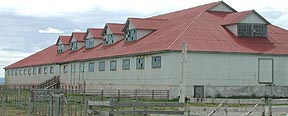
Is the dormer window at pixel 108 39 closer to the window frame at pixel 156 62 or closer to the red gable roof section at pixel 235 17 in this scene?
the red gable roof section at pixel 235 17

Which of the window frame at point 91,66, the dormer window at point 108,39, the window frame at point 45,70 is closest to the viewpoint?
the window frame at point 91,66

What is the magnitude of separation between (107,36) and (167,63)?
19089 mm

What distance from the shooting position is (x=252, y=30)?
168 ft

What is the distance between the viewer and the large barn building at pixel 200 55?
1813 inches

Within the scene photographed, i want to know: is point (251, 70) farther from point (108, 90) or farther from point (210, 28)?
point (108, 90)

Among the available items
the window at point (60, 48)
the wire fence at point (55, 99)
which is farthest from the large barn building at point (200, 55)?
A: the window at point (60, 48)

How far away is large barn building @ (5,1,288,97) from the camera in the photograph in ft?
151

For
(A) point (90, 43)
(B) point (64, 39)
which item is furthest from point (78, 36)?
(A) point (90, 43)

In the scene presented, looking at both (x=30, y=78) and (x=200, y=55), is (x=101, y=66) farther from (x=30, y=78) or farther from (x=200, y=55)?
(x=30, y=78)

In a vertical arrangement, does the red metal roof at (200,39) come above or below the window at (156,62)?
above

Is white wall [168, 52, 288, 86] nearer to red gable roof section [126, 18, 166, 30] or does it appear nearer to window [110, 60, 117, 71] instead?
window [110, 60, 117, 71]

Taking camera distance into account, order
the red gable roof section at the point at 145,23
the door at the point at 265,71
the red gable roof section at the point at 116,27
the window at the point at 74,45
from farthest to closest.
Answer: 1. the window at the point at 74,45
2. the red gable roof section at the point at 116,27
3. the red gable roof section at the point at 145,23
4. the door at the point at 265,71

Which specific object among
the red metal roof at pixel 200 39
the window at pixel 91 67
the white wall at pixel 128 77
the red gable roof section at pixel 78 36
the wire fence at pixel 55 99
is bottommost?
the wire fence at pixel 55 99

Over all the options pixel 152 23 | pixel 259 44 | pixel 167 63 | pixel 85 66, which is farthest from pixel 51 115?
pixel 85 66
